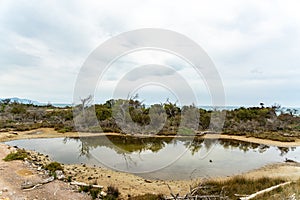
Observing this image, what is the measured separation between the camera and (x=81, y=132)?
23656mm

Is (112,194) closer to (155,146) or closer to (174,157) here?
(174,157)

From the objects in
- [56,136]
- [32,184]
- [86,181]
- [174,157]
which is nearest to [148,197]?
[86,181]

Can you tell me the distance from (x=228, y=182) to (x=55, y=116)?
2613 cm

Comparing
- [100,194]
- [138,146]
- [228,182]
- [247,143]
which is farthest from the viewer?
[247,143]

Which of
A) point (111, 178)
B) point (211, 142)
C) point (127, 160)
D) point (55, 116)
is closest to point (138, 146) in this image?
point (127, 160)

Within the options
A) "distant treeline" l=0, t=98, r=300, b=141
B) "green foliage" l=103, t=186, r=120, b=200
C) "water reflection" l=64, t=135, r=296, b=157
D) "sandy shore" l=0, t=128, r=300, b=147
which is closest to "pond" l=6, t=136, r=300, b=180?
"water reflection" l=64, t=135, r=296, b=157

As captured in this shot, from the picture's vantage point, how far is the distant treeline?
24.7 meters

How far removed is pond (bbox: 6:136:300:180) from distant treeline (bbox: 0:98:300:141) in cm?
610

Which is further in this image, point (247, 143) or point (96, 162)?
point (247, 143)

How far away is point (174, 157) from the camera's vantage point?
45.5ft

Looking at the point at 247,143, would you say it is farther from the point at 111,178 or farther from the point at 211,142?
the point at 111,178

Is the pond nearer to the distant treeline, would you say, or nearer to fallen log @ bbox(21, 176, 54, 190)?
fallen log @ bbox(21, 176, 54, 190)

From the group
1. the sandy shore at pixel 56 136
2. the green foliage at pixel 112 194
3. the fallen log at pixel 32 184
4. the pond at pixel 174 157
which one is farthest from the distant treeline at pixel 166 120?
the green foliage at pixel 112 194

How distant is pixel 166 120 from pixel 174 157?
14.5 metres
